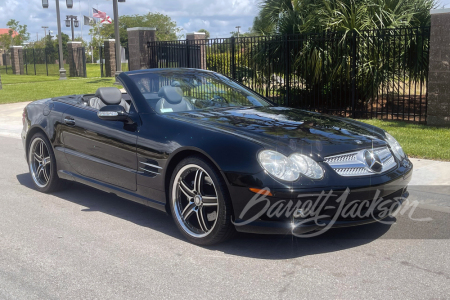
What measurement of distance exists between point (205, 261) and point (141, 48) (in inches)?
578

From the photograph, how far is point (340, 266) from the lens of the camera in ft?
12.9

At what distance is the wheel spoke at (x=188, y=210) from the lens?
4.54m

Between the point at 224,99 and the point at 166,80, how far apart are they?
0.66 metres

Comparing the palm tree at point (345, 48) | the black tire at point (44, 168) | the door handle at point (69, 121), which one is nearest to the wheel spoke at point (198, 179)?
the door handle at point (69, 121)

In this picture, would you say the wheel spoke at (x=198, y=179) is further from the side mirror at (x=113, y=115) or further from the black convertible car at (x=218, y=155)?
the side mirror at (x=113, y=115)

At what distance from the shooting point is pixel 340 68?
509 inches

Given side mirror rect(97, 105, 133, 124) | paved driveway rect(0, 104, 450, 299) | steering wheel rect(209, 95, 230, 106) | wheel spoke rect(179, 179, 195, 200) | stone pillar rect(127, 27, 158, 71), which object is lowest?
paved driveway rect(0, 104, 450, 299)

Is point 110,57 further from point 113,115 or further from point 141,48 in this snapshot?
point 113,115

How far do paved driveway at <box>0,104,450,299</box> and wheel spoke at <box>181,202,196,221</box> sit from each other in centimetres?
24

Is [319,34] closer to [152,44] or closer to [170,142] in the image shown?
[152,44]

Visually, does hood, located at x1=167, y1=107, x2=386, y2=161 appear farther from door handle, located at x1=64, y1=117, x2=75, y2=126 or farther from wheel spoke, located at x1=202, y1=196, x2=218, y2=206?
door handle, located at x1=64, y1=117, x2=75, y2=126

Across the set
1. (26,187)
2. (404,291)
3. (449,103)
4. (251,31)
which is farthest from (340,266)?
(251,31)

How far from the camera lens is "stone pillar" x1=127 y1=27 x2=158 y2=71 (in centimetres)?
1784

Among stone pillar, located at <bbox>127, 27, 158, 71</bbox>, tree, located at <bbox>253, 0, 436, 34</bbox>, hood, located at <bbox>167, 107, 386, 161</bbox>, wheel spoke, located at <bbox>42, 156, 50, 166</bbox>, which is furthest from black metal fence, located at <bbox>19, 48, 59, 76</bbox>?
hood, located at <bbox>167, 107, 386, 161</bbox>
